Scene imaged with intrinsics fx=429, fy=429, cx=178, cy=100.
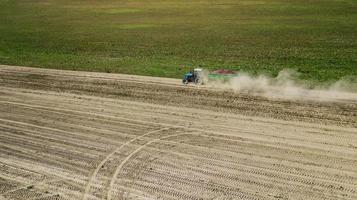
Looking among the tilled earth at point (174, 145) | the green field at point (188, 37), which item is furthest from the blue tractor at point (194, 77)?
the green field at point (188, 37)

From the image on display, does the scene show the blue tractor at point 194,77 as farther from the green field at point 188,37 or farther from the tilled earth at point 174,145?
the green field at point 188,37

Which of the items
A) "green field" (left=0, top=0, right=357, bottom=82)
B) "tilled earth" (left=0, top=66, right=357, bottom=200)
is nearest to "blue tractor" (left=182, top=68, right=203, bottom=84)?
"tilled earth" (left=0, top=66, right=357, bottom=200)

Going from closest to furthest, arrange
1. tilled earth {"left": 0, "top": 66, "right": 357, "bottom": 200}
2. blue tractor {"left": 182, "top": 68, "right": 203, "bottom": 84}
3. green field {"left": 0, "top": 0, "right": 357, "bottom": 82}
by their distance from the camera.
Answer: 1. tilled earth {"left": 0, "top": 66, "right": 357, "bottom": 200}
2. blue tractor {"left": 182, "top": 68, "right": 203, "bottom": 84}
3. green field {"left": 0, "top": 0, "right": 357, "bottom": 82}

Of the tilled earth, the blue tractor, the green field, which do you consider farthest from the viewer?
the green field

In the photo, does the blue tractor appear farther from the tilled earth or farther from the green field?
the green field

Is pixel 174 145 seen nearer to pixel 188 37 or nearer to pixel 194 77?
pixel 194 77

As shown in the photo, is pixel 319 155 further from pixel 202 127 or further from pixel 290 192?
pixel 202 127
